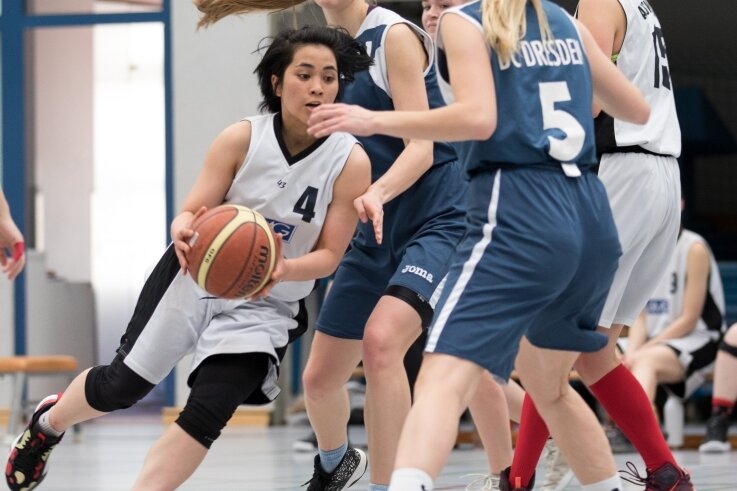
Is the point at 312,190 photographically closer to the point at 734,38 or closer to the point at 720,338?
the point at 720,338

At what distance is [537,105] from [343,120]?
502 mm

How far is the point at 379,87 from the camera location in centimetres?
424

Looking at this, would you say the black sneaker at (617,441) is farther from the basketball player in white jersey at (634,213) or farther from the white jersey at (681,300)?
the basketball player in white jersey at (634,213)

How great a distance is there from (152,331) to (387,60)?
1165 mm

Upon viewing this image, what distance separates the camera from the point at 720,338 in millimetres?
7852

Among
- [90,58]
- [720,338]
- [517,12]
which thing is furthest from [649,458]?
[90,58]

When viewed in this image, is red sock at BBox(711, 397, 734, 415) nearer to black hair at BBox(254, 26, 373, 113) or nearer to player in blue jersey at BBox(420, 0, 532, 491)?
player in blue jersey at BBox(420, 0, 532, 491)

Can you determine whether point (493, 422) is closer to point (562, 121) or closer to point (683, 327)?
point (562, 121)

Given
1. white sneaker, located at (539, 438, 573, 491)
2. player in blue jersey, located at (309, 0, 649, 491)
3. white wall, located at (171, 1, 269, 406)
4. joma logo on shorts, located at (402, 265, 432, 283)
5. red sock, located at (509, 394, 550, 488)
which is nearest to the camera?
player in blue jersey, located at (309, 0, 649, 491)

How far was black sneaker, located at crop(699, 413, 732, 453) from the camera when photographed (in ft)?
24.1

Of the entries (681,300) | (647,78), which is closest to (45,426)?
(647,78)

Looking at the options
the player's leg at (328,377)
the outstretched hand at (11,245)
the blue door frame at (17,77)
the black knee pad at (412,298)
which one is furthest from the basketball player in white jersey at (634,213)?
the blue door frame at (17,77)

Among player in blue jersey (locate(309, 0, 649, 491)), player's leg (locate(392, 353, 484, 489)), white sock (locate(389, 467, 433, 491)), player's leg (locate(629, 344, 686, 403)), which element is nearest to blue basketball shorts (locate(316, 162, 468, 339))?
player in blue jersey (locate(309, 0, 649, 491))

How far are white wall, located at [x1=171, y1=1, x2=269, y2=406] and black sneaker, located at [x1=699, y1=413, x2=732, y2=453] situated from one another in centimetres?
434
